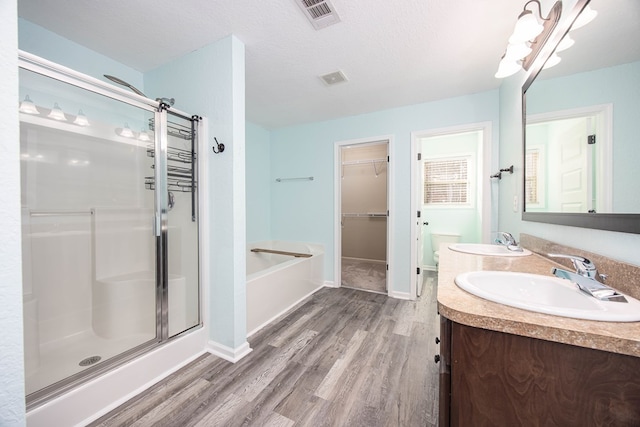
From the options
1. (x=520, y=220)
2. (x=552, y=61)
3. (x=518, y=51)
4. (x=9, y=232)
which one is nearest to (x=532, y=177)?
(x=520, y=220)

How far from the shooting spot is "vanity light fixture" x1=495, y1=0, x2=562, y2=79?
1178 mm

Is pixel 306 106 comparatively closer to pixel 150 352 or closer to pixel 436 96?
pixel 436 96

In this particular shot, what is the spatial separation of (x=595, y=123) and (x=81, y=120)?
3048 millimetres

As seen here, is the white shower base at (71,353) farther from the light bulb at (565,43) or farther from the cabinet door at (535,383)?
the light bulb at (565,43)

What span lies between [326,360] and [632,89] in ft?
6.39

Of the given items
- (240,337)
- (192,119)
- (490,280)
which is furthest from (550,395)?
(192,119)

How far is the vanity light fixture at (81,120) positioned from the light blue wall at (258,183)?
1.63 meters

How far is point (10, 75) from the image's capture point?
58 centimetres

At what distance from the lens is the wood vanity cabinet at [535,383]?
1.61 ft

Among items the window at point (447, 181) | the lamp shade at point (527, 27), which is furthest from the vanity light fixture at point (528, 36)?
the window at point (447, 181)

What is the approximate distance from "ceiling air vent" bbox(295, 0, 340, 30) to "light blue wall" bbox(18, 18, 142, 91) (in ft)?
5.23

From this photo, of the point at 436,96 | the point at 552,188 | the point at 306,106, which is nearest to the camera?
the point at 552,188

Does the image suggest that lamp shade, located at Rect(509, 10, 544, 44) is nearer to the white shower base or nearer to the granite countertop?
the granite countertop

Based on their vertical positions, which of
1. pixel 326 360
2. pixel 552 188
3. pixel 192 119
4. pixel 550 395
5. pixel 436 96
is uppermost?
pixel 436 96
